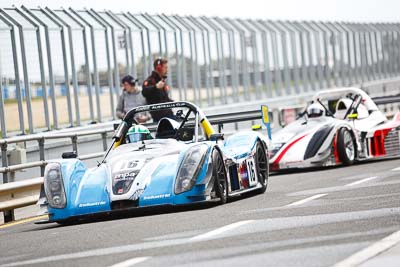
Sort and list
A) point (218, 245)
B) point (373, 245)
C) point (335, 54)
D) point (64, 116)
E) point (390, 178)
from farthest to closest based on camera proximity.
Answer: point (335, 54) → point (64, 116) → point (390, 178) → point (218, 245) → point (373, 245)

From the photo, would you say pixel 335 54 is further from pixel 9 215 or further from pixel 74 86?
pixel 9 215

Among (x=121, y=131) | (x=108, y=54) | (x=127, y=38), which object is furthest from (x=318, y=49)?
(x=121, y=131)

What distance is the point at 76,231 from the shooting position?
12.5 metres

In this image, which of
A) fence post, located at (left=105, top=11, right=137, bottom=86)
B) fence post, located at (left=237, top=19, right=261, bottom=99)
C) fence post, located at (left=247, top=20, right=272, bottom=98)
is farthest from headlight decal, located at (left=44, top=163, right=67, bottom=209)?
fence post, located at (left=247, top=20, right=272, bottom=98)

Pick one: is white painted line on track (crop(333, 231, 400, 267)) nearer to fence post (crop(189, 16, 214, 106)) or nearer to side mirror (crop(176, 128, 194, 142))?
side mirror (crop(176, 128, 194, 142))

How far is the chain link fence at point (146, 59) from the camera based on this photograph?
22172 millimetres

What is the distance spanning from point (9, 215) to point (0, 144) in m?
0.92

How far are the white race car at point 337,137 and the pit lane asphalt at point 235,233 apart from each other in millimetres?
4935

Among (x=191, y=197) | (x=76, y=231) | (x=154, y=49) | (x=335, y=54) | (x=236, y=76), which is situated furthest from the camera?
(x=335, y=54)

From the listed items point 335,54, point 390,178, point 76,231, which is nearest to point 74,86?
point 390,178

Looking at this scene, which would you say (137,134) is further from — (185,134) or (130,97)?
(130,97)

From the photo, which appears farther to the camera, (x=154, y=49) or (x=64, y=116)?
(x=154, y=49)

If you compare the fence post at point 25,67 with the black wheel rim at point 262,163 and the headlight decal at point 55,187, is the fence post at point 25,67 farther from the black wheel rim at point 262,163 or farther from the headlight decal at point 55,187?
the headlight decal at point 55,187

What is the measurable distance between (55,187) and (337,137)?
7.47 meters
